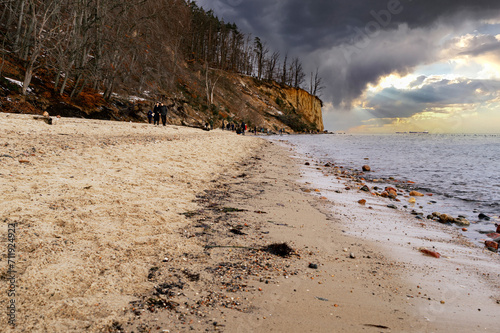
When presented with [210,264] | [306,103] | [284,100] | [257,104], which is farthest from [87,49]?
[306,103]

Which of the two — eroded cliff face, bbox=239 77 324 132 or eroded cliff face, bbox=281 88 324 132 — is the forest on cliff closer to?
eroded cliff face, bbox=239 77 324 132

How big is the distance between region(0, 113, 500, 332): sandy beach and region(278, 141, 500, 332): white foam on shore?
0.02 meters

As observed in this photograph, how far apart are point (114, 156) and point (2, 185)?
11.0 feet

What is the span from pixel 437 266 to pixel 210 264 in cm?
297

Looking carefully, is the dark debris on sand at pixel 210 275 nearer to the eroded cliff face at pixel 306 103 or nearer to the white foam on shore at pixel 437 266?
the white foam on shore at pixel 437 266

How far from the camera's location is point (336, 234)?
13.9 ft

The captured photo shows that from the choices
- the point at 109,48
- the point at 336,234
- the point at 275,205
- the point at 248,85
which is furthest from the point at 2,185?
the point at 248,85

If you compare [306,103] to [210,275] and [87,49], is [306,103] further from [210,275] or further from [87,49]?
[210,275]

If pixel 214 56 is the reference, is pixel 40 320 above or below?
below

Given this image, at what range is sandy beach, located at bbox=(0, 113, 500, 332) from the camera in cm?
204

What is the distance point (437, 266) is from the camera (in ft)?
11.1

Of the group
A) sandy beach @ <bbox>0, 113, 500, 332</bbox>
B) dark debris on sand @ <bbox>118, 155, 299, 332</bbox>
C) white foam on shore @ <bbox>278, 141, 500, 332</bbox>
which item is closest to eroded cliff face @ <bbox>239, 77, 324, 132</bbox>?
white foam on shore @ <bbox>278, 141, 500, 332</bbox>

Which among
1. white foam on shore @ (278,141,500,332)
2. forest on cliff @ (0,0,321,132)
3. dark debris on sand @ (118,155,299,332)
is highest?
forest on cliff @ (0,0,321,132)

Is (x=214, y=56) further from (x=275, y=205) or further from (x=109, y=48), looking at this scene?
(x=275, y=205)
